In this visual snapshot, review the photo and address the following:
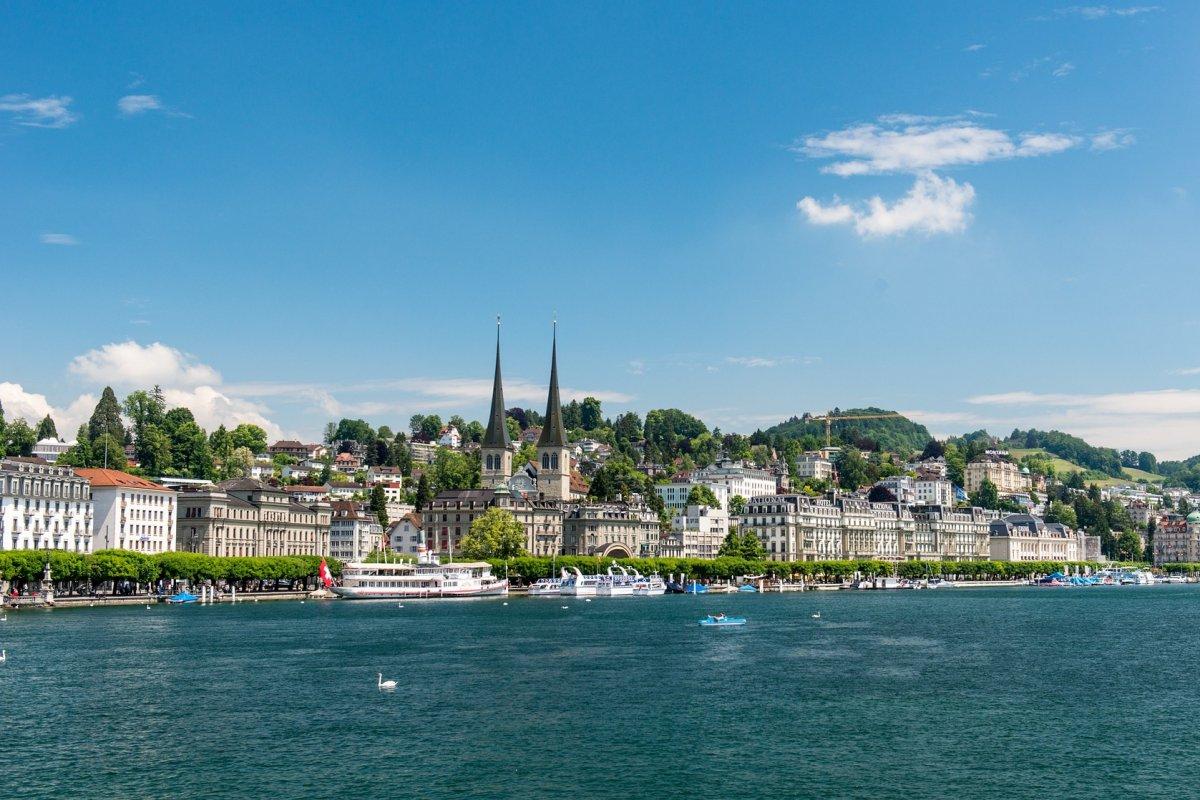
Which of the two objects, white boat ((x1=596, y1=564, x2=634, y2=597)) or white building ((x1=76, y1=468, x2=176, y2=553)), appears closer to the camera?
white building ((x1=76, y1=468, x2=176, y2=553))

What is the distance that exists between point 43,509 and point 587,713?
88.0 meters

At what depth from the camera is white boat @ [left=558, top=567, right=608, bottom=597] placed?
489 ft

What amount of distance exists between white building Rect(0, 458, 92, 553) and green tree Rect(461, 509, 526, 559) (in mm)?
49339

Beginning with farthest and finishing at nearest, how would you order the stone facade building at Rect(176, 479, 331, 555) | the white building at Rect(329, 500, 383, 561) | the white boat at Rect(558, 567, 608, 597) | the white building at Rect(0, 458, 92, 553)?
the white building at Rect(329, 500, 383, 561) → the white boat at Rect(558, 567, 608, 597) → the stone facade building at Rect(176, 479, 331, 555) → the white building at Rect(0, 458, 92, 553)

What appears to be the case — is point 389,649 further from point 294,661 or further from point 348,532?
point 348,532

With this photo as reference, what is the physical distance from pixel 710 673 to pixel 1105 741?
21582 mm

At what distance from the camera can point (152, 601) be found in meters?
116

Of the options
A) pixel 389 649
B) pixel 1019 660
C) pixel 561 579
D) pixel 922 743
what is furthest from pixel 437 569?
pixel 922 743

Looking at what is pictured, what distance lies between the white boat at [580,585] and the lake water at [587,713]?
6120 centimetres

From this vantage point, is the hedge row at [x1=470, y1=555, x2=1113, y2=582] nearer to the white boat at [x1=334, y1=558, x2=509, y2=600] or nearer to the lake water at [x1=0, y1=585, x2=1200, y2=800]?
the white boat at [x1=334, y1=558, x2=509, y2=600]

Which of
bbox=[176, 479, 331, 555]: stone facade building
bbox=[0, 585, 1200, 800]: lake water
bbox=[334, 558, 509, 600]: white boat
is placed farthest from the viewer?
bbox=[176, 479, 331, 555]: stone facade building

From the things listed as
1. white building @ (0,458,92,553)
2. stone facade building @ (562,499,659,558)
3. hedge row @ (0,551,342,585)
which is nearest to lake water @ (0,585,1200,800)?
hedge row @ (0,551,342,585)

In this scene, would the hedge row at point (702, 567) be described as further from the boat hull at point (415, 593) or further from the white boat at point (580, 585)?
the boat hull at point (415, 593)

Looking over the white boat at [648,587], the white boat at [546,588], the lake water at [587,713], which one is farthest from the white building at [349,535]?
the lake water at [587,713]
